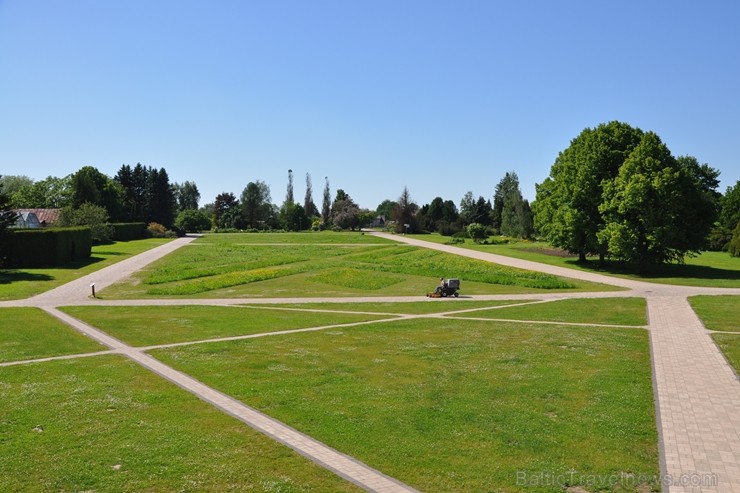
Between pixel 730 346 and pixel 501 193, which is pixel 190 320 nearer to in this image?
pixel 730 346

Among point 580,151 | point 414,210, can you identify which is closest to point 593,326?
point 580,151

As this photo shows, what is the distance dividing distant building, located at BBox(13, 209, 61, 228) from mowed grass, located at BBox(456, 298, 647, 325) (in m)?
63.5

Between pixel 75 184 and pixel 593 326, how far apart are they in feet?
258

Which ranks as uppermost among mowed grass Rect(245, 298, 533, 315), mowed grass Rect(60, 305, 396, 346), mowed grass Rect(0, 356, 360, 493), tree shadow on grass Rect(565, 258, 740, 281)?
tree shadow on grass Rect(565, 258, 740, 281)

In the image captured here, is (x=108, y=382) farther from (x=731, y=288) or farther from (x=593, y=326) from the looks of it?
(x=731, y=288)

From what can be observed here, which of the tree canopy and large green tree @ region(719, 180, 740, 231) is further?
large green tree @ region(719, 180, 740, 231)

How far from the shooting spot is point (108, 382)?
13930mm

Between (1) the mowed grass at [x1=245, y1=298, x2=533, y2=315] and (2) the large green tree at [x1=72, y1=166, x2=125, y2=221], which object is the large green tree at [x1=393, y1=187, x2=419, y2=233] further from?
(1) the mowed grass at [x1=245, y1=298, x2=533, y2=315]

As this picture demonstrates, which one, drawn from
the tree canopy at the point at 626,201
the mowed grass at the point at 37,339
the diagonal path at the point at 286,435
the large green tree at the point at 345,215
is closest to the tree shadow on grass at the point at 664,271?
the tree canopy at the point at 626,201

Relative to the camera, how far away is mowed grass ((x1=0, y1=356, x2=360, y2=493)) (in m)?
8.53

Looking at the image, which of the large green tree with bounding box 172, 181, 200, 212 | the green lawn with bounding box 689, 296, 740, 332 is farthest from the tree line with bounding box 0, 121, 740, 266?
the large green tree with bounding box 172, 181, 200, 212

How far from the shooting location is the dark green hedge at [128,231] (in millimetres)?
81062

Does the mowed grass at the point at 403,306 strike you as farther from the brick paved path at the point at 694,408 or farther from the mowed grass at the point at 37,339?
the mowed grass at the point at 37,339

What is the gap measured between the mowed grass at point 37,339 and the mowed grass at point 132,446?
350 centimetres
